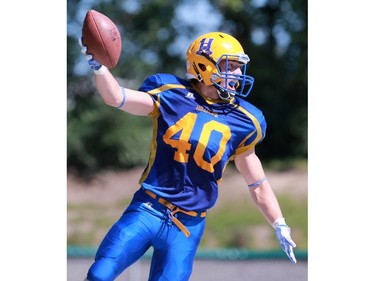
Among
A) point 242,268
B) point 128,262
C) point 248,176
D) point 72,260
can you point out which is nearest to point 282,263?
point 242,268

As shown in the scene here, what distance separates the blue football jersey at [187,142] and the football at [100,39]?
0.30m

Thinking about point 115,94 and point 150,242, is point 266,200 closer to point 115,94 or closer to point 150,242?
point 150,242

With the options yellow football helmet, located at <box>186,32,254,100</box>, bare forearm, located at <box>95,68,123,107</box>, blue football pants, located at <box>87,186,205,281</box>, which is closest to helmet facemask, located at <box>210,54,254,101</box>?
yellow football helmet, located at <box>186,32,254,100</box>

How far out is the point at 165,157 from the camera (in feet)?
11.0

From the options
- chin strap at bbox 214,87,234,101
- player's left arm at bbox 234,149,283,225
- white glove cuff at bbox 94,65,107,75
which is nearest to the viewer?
white glove cuff at bbox 94,65,107,75

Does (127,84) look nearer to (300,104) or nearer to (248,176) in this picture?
(300,104)

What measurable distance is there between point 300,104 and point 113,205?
2.90 m

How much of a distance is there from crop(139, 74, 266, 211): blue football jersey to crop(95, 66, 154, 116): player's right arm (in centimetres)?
6

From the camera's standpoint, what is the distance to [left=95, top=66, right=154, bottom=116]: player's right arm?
3.14 m

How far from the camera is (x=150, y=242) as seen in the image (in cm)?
330

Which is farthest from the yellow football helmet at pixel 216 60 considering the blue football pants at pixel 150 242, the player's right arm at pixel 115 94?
the blue football pants at pixel 150 242

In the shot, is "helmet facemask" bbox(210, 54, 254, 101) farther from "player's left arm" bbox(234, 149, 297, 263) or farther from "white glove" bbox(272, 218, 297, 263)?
"white glove" bbox(272, 218, 297, 263)

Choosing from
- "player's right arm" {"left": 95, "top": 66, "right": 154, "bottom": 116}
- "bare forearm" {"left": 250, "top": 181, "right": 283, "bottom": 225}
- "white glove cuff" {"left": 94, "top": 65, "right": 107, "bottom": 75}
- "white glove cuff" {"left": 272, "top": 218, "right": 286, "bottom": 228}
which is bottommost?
"white glove cuff" {"left": 272, "top": 218, "right": 286, "bottom": 228}

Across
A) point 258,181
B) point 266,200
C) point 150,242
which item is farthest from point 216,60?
point 150,242
